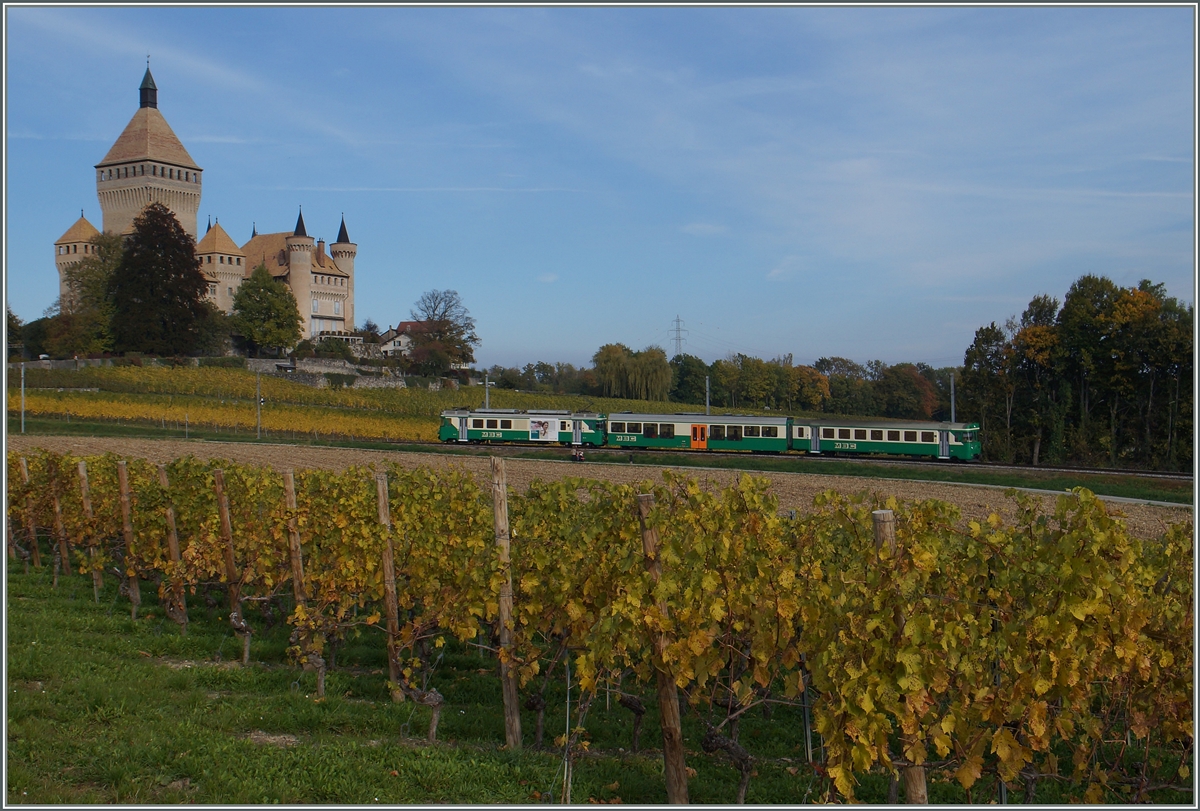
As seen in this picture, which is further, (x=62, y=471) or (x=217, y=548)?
(x=62, y=471)

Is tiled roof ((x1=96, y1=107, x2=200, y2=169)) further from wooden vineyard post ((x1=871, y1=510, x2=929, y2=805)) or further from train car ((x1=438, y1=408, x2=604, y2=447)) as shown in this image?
wooden vineyard post ((x1=871, y1=510, x2=929, y2=805))

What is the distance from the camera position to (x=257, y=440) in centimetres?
4559

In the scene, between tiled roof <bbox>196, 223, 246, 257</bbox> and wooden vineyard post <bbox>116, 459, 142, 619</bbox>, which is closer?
wooden vineyard post <bbox>116, 459, 142, 619</bbox>

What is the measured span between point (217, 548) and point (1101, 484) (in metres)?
27.1

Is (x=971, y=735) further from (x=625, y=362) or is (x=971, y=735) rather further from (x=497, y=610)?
(x=625, y=362)

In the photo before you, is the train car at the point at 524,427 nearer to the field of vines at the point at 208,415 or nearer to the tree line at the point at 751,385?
the field of vines at the point at 208,415

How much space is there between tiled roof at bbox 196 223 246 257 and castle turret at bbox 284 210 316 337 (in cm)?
645

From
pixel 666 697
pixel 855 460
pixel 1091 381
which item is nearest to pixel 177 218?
pixel 855 460

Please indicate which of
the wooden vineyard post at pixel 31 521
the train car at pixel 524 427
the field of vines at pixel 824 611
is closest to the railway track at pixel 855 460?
the train car at pixel 524 427

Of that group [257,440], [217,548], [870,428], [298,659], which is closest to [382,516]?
[298,659]

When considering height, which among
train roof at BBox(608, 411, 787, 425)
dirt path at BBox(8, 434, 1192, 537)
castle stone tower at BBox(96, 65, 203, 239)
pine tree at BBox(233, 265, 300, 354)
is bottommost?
dirt path at BBox(8, 434, 1192, 537)

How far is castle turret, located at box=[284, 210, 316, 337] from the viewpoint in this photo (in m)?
102

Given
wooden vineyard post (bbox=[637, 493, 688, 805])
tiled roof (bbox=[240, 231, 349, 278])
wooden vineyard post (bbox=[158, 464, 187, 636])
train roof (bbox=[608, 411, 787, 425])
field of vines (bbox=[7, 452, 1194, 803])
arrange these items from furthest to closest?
tiled roof (bbox=[240, 231, 349, 278])
train roof (bbox=[608, 411, 787, 425])
wooden vineyard post (bbox=[158, 464, 187, 636])
wooden vineyard post (bbox=[637, 493, 688, 805])
field of vines (bbox=[7, 452, 1194, 803])

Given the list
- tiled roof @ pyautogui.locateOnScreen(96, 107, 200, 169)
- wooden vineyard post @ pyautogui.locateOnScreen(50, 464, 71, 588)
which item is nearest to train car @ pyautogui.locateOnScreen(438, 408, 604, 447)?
wooden vineyard post @ pyautogui.locateOnScreen(50, 464, 71, 588)
